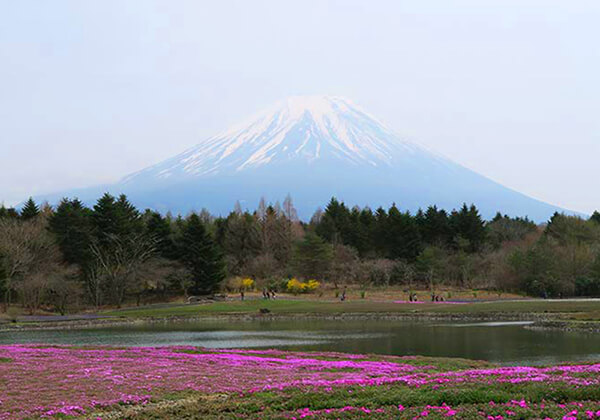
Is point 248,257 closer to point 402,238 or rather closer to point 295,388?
point 402,238

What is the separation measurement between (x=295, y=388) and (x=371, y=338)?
72.5ft

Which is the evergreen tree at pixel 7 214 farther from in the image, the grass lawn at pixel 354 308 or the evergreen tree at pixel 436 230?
the evergreen tree at pixel 436 230

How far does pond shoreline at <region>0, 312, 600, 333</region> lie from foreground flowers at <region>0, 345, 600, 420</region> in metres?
22.5

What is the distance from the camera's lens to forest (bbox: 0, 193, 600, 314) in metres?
64.6

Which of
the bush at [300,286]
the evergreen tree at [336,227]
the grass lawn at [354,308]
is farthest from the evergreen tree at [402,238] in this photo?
the grass lawn at [354,308]

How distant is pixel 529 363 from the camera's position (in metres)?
24.2

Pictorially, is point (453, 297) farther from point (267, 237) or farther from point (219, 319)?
point (267, 237)

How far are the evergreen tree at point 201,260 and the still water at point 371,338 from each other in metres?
22.7

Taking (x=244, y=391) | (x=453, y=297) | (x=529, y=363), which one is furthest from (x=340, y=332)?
(x=453, y=297)

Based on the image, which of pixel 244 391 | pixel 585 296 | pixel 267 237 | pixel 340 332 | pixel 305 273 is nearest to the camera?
pixel 244 391

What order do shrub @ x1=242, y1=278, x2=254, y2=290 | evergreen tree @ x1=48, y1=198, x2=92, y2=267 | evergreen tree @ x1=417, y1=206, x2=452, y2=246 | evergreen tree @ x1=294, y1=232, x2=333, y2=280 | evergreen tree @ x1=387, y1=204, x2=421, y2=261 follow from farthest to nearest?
evergreen tree @ x1=417, y1=206, x2=452, y2=246 < evergreen tree @ x1=387, y1=204, x2=421, y2=261 < evergreen tree @ x1=294, y1=232, x2=333, y2=280 < shrub @ x1=242, y1=278, x2=254, y2=290 < evergreen tree @ x1=48, y1=198, x2=92, y2=267

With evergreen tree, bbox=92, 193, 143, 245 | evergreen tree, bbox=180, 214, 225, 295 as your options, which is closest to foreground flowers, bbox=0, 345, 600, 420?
evergreen tree, bbox=92, 193, 143, 245

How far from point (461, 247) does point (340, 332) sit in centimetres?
5286

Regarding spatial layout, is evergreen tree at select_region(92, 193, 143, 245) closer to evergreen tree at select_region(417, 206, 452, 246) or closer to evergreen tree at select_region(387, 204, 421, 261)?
evergreen tree at select_region(387, 204, 421, 261)
